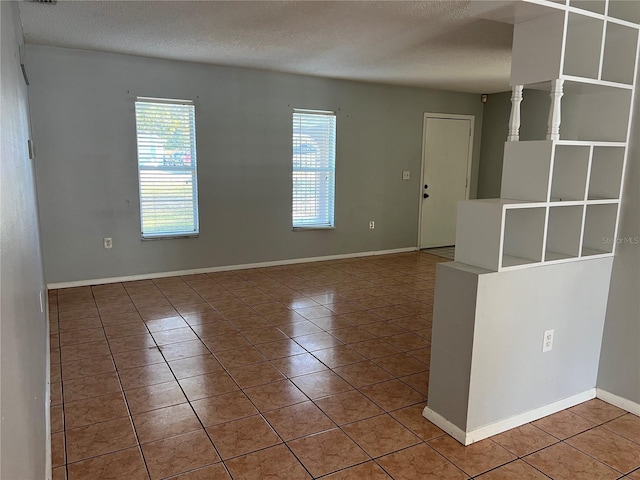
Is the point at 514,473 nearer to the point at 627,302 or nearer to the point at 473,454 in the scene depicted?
the point at 473,454

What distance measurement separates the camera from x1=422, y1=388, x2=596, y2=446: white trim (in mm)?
2216

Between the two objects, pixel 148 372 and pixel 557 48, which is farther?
pixel 148 372

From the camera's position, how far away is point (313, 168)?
5832 millimetres

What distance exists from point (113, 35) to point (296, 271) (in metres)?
3.06

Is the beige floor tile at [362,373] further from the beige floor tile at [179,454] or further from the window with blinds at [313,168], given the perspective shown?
the window with blinds at [313,168]

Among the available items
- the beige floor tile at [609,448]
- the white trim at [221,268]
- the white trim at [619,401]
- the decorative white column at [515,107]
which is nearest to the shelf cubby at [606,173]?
the decorative white column at [515,107]

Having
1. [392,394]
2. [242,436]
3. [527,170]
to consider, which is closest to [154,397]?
[242,436]

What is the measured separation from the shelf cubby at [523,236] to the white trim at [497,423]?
822 mm

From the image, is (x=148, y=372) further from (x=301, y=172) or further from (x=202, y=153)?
(x=301, y=172)

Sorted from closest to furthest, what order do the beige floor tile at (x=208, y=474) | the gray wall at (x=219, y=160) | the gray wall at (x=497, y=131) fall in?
the beige floor tile at (x=208, y=474) < the gray wall at (x=219, y=160) < the gray wall at (x=497, y=131)

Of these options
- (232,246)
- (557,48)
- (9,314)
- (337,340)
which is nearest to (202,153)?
(232,246)

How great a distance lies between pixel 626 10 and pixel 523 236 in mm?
1289

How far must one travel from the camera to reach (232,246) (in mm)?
5430

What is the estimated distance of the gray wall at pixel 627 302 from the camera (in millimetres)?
2440
